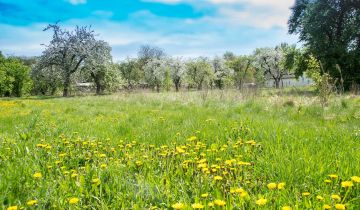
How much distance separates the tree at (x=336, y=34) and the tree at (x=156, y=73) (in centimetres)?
4395

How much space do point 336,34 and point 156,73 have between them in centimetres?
4769

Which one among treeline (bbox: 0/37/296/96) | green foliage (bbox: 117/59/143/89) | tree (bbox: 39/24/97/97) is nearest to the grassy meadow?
treeline (bbox: 0/37/296/96)

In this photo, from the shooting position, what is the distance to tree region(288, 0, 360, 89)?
85.9 feet

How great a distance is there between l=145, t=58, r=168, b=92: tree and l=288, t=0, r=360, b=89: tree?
4395 centimetres

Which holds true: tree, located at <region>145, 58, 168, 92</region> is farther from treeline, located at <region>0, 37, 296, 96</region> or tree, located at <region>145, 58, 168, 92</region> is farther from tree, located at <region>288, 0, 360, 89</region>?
tree, located at <region>288, 0, 360, 89</region>

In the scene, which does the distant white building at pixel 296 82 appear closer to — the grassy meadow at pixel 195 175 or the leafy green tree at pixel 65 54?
the grassy meadow at pixel 195 175

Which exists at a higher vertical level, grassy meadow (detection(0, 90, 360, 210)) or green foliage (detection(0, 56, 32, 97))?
green foliage (detection(0, 56, 32, 97))

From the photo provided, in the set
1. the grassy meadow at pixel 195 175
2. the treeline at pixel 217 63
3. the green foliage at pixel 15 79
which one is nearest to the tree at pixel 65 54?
the treeline at pixel 217 63

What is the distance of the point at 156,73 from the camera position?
233 feet

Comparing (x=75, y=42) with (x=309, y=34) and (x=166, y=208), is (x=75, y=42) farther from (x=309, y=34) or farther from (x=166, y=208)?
(x=166, y=208)

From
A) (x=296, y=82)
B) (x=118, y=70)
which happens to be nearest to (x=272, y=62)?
(x=296, y=82)

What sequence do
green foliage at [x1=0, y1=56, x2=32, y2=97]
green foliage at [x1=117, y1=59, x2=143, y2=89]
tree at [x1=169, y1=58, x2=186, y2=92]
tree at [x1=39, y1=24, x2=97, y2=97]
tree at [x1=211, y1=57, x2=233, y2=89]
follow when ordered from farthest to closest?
tree at [x1=211, y1=57, x2=233, y2=89] < green foliage at [x1=117, y1=59, x2=143, y2=89] < tree at [x1=169, y1=58, x2=186, y2=92] < green foliage at [x1=0, y1=56, x2=32, y2=97] < tree at [x1=39, y1=24, x2=97, y2=97]

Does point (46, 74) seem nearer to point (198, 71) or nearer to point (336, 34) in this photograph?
point (336, 34)

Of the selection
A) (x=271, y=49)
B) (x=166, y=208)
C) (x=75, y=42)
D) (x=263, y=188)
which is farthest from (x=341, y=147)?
(x=271, y=49)
